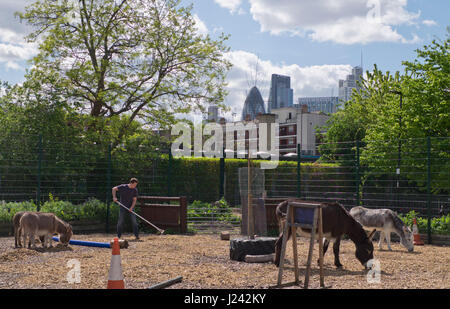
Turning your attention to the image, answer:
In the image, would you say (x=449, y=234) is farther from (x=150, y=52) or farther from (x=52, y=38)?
(x=52, y=38)

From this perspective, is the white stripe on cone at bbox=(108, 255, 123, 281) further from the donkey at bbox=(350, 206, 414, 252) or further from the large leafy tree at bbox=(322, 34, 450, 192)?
the large leafy tree at bbox=(322, 34, 450, 192)

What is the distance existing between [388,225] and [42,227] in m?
8.41

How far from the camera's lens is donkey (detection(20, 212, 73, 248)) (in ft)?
37.7

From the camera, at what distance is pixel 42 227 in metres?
11.6

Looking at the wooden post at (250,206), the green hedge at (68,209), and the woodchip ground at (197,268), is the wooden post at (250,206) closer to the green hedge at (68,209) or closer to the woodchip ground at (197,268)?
the woodchip ground at (197,268)

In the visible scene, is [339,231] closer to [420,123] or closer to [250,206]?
[250,206]

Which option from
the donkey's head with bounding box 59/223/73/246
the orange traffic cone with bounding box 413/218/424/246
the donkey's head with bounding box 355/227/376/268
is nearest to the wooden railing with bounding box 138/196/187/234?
the donkey's head with bounding box 59/223/73/246

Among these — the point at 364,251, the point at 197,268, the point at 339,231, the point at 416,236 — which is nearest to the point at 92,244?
the point at 197,268

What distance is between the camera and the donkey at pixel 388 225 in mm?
12242

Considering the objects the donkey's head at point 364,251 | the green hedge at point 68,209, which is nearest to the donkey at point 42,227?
the green hedge at point 68,209

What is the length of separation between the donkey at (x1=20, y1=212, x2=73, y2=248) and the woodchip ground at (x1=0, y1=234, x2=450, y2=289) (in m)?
Result: 0.28
